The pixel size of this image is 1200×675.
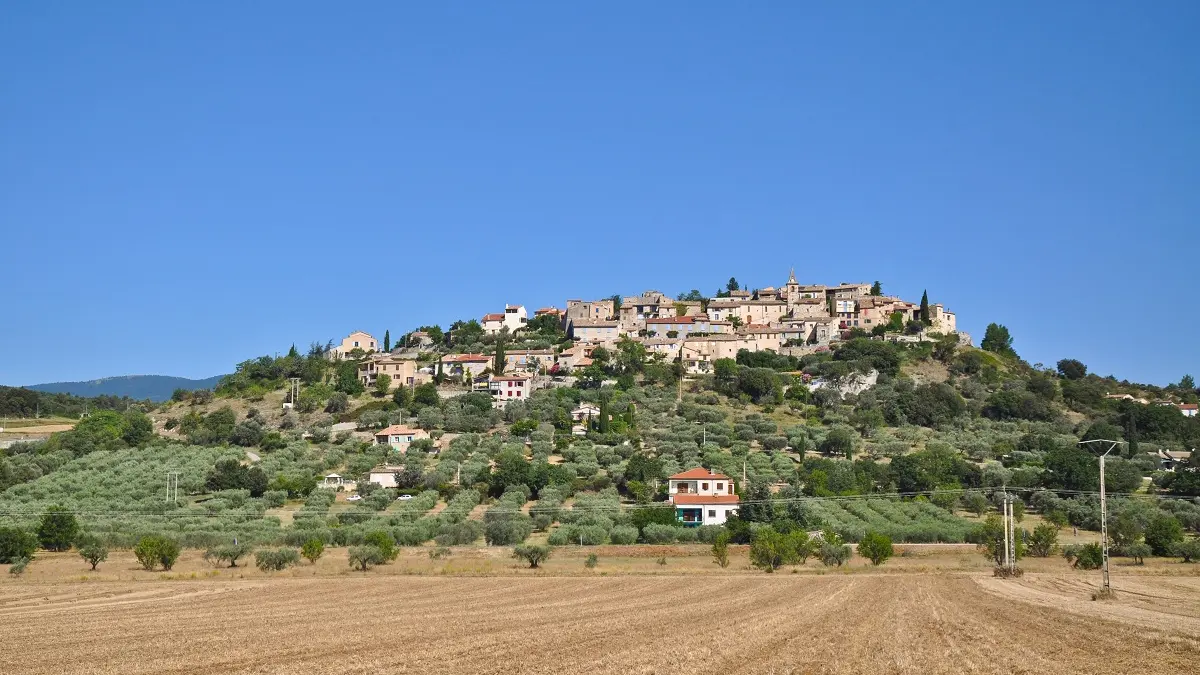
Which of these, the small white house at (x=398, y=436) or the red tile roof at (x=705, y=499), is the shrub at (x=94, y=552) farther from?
the small white house at (x=398, y=436)

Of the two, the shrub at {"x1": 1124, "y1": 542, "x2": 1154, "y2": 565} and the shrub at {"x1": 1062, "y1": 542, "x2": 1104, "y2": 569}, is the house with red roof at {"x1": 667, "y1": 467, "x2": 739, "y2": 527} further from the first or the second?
the shrub at {"x1": 1124, "y1": 542, "x2": 1154, "y2": 565}

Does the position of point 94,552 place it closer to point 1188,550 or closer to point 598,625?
point 598,625

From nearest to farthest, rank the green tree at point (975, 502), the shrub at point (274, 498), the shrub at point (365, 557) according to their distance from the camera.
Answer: the shrub at point (365, 557) < the green tree at point (975, 502) < the shrub at point (274, 498)

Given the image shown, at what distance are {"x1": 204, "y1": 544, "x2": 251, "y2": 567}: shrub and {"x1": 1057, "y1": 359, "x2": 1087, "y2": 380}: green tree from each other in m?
95.2

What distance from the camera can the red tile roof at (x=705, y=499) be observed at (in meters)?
54.6

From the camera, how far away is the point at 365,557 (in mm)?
39312

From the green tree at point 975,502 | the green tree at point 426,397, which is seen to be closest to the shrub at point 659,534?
the green tree at point 975,502

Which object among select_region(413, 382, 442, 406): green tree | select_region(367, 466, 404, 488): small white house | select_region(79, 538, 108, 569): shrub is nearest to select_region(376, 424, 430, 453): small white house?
select_region(367, 466, 404, 488): small white house

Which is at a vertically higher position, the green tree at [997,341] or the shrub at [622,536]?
the green tree at [997,341]

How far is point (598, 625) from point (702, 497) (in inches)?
1306

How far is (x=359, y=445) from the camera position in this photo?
75812mm

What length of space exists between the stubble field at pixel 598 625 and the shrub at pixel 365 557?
→ 3447 mm

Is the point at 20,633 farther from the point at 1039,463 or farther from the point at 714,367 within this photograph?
the point at 714,367

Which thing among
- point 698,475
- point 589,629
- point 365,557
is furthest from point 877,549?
point 589,629
